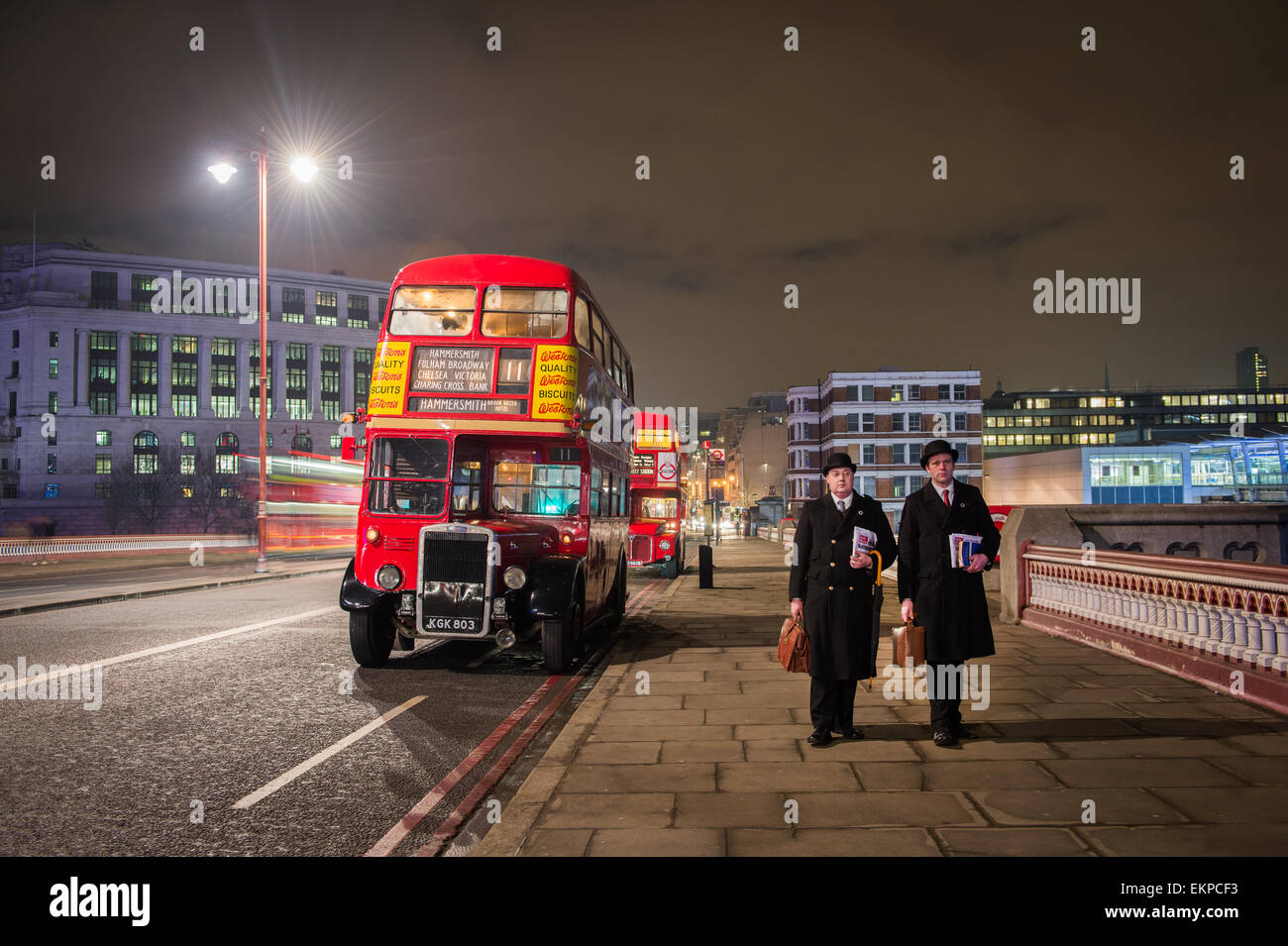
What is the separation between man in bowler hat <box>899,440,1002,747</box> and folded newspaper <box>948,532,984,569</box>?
0.03 metres

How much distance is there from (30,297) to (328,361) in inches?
1164

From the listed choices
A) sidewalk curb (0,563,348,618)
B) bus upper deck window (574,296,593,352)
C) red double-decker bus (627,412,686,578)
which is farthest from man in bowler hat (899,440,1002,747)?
red double-decker bus (627,412,686,578)

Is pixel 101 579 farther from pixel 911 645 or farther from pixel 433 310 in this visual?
pixel 911 645

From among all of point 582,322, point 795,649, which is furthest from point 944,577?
point 582,322

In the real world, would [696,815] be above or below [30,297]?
below

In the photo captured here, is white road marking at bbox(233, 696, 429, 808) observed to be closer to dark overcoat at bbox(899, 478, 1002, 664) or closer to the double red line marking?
the double red line marking

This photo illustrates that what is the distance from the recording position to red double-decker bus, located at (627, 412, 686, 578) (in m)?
23.6

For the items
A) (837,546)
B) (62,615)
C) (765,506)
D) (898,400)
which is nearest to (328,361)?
(765,506)

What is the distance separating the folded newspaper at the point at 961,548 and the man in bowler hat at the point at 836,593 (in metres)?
0.39

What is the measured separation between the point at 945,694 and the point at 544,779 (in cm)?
271

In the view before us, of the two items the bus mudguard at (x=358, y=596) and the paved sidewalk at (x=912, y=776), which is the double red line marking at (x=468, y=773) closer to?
the paved sidewalk at (x=912, y=776)

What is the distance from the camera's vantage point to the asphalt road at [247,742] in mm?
4129
